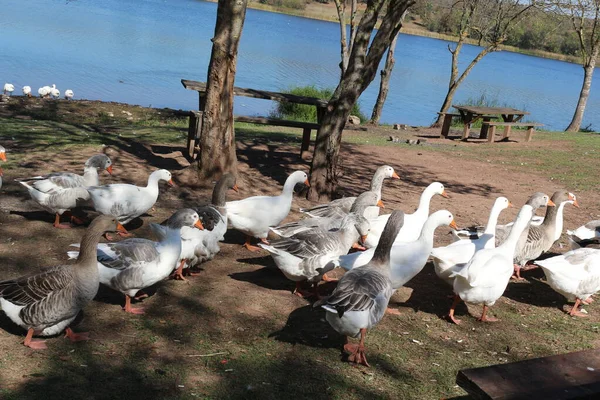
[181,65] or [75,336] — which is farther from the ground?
[181,65]

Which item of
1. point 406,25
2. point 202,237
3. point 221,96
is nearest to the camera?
point 202,237

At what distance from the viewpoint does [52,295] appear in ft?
16.3

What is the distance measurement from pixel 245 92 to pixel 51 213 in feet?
17.9

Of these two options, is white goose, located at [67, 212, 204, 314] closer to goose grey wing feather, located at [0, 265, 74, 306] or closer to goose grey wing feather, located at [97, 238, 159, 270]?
goose grey wing feather, located at [97, 238, 159, 270]

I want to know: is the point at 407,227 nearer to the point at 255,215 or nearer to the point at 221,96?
the point at 255,215

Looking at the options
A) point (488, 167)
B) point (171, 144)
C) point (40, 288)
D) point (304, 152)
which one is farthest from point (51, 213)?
point (488, 167)

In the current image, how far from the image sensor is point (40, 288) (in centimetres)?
498

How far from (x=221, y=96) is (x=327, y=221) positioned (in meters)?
2.98

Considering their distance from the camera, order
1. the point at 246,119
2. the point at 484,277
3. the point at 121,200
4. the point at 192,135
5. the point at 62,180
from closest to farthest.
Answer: the point at 484,277, the point at 121,200, the point at 62,180, the point at 192,135, the point at 246,119

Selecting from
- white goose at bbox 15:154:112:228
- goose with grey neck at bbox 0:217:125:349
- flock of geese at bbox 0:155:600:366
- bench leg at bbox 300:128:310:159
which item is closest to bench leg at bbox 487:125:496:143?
bench leg at bbox 300:128:310:159

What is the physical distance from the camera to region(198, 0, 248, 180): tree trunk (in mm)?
9289

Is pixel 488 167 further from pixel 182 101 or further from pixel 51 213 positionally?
pixel 182 101

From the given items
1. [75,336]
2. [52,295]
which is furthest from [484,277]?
[52,295]

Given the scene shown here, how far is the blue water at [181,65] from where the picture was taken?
25672 millimetres
